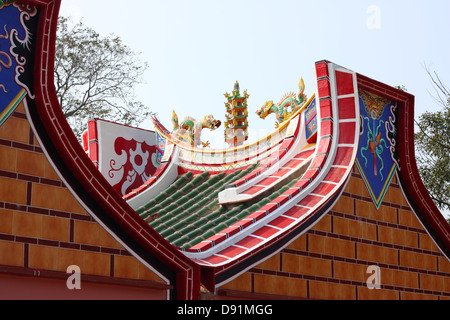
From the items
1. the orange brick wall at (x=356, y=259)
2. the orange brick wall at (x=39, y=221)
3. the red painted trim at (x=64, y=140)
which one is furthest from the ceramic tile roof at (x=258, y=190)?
the orange brick wall at (x=39, y=221)

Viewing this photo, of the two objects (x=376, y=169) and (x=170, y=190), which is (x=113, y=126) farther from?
(x=376, y=169)

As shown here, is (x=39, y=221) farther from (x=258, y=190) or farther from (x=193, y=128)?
(x=193, y=128)

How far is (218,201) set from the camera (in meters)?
8.11

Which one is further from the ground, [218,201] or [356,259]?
[218,201]

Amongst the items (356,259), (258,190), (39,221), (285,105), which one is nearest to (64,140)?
(39,221)

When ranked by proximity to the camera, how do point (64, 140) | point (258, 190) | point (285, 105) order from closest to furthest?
point (64, 140)
point (258, 190)
point (285, 105)

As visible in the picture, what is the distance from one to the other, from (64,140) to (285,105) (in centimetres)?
396

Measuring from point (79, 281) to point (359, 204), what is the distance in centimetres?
313

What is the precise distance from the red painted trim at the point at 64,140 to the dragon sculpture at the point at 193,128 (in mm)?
3848

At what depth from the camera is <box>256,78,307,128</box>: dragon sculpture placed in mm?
9039

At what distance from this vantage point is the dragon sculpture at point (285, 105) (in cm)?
904

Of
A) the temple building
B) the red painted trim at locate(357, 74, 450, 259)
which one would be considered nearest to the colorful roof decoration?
the temple building

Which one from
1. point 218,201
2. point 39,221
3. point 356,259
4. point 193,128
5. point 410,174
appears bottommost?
point 356,259
